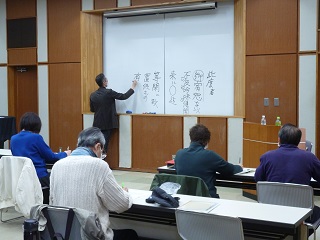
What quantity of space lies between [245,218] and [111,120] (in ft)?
19.5

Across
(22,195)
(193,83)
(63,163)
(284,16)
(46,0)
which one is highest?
(46,0)

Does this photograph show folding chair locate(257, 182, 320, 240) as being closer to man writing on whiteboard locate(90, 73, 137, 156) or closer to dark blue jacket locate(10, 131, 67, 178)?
dark blue jacket locate(10, 131, 67, 178)

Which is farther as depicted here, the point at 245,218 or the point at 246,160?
the point at 246,160

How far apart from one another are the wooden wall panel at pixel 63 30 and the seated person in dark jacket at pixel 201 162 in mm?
5466

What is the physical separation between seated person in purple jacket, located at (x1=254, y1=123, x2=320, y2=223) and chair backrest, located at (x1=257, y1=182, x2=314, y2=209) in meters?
0.21

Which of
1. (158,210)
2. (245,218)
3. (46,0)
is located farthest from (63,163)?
(46,0)

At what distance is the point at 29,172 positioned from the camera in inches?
184

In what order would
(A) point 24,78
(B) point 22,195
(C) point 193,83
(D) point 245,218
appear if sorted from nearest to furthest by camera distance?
(D) point 245,218
(B) point 22,195
(C) point 193,83
(A) point 24,78

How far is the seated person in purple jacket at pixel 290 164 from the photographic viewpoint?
3.85m

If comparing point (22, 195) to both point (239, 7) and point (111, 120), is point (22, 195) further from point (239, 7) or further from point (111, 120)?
point (239, 7)

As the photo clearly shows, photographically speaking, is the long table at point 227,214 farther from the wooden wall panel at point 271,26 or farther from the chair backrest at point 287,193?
the wooden wall panel at point 271,26

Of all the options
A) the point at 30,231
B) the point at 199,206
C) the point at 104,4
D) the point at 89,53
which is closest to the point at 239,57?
the point at 104,4

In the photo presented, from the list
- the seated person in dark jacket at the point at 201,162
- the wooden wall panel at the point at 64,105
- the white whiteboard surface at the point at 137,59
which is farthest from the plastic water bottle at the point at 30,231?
the wooden wall panel at the point at 64,105

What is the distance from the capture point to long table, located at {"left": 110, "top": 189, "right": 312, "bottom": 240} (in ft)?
9.26
